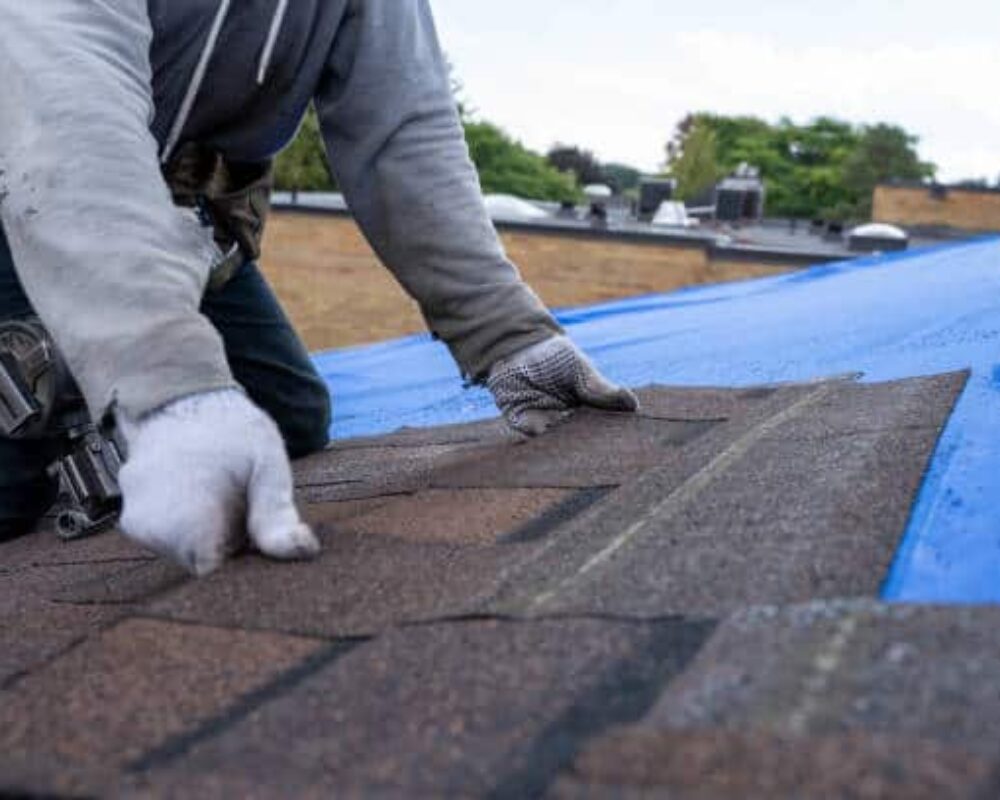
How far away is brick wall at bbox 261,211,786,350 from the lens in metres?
9.73

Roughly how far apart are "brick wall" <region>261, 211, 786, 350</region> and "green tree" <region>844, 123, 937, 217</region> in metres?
22.1

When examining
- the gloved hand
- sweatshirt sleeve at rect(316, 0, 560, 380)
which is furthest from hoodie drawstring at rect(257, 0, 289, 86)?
the gloved hand

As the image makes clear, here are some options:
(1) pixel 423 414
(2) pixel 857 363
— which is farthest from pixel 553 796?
(1) pixel 423 414

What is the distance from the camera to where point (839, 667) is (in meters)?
0.91

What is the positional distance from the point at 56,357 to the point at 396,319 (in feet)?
26.7

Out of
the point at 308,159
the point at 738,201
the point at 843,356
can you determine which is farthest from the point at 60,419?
the point at 308,159

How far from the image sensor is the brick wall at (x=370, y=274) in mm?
9734

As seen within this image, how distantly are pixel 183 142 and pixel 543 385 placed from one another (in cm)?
80

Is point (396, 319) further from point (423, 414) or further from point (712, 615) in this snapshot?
point (712, 615)

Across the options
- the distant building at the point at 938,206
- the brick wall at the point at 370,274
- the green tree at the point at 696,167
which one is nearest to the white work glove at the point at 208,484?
the brick wall at the point at 370,274

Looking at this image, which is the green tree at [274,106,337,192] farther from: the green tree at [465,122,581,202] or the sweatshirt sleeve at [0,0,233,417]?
the sweatshirt sleeve at [0,0,233,417]

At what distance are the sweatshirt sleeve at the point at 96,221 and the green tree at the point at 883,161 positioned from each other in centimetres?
3021

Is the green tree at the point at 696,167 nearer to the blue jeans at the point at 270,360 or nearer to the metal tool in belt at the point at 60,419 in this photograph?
the blue jeans at the point at 270,360

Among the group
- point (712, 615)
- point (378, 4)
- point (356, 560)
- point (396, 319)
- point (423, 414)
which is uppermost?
point (378, 4)
